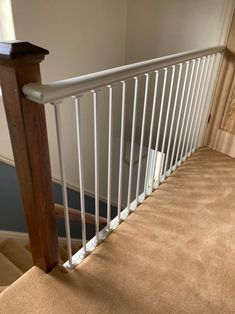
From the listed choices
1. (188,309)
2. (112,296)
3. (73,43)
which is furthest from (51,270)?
(73,43)

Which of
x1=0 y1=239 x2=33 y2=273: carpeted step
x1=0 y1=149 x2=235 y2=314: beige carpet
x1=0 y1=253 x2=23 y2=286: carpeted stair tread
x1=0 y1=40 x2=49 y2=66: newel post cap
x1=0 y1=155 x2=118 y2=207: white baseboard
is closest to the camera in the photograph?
x1=0 y1=40 x2=49 y2=66: newel post cap

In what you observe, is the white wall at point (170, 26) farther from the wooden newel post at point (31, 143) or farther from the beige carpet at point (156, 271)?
the wooden newel post at point (31, 143)

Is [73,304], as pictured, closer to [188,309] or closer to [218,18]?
[188,309]

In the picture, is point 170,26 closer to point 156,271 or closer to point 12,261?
point 156,271

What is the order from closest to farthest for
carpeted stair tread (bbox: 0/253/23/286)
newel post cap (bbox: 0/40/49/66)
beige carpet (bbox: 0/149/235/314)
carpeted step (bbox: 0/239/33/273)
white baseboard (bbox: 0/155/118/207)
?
newel post cap (bbox: 0/40/49/66), beige carpet (bbox: 0/149/235/314), carpeted stair tread (bbox: 0/253/23/286), carpeted step (bbox: 0/239/33/273), white baseboard (bbox: 0/155/118/207)

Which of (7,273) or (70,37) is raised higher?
(70,37)

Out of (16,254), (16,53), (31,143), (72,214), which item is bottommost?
(16,254)

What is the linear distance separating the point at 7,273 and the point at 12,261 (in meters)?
0.29

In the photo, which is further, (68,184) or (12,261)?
(68,184)

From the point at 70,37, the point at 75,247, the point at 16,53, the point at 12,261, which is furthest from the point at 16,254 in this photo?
the point at 16,53

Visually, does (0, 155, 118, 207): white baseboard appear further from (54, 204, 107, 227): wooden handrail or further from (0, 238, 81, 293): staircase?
(54, 204, 107, 227): wooden handrail

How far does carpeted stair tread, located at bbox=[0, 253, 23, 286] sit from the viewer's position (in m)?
1.95

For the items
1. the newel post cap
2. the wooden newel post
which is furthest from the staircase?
the newel post cap

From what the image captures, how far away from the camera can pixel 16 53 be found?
0.75 m
